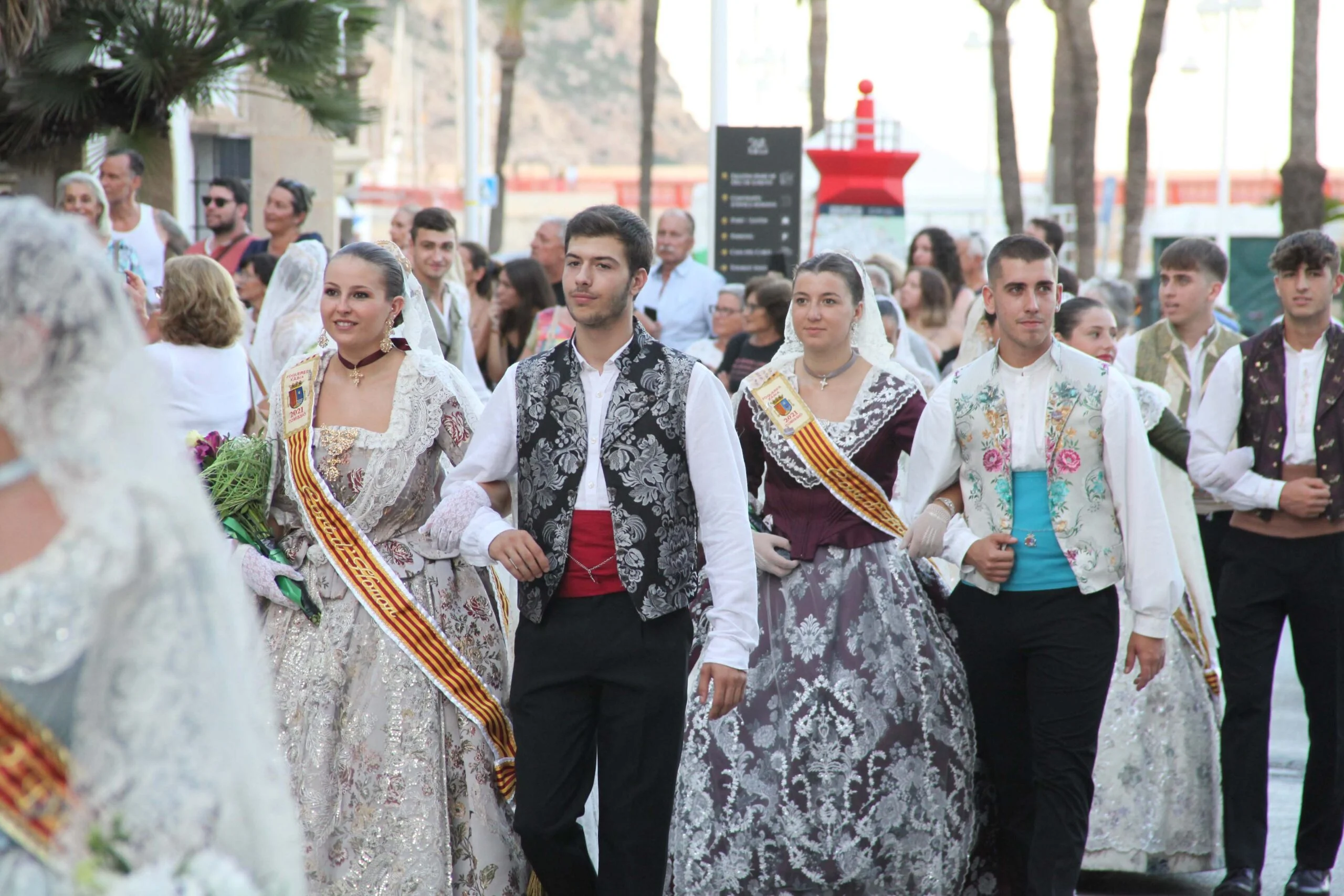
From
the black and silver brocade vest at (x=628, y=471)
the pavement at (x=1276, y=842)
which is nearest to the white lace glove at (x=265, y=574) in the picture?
the black and silver brocade vest at (x=628, y=471)

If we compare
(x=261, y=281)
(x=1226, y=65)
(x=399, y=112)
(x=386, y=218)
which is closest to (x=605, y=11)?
(x=399, y=112)

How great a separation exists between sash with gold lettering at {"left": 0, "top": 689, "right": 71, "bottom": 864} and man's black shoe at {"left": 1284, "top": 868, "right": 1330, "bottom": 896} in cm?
467

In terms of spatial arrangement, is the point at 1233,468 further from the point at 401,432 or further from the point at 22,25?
the point at 22,25

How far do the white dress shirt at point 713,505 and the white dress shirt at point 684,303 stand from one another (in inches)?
241

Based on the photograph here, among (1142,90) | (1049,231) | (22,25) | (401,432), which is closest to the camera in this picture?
(401,432)

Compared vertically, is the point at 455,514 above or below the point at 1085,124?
below

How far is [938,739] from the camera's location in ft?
17.4

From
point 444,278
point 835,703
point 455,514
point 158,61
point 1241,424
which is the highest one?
point 158,61

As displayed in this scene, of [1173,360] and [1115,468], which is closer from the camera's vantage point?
[1115,468]

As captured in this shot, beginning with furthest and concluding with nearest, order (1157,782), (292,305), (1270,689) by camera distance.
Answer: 1. (292,305)
2. (1157,782)
3. (1270,689)

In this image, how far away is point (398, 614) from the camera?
4.69m

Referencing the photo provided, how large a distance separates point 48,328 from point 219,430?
4.62 metres

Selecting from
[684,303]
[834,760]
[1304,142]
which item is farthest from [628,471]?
[1304,142]

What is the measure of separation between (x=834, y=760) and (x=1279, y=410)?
77.9 inches
